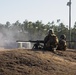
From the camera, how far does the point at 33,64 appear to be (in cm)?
1543

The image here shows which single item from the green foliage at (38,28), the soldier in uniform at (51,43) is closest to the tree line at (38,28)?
the green foliage at (38,28)

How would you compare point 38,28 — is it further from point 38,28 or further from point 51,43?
point 51,43

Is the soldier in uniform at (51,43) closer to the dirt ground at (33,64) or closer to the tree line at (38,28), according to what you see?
the dirt ground at (33,64)

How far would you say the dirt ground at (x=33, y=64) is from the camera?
14579 millimetres

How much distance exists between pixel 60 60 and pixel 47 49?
1.88 metres

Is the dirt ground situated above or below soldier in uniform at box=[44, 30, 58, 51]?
below

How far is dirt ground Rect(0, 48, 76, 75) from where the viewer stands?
47.8 ft

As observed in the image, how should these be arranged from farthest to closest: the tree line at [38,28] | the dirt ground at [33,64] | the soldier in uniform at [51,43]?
the tree line at [38,28] → the soldier in uniform at [51,43] → the dirt ground at [33,64]

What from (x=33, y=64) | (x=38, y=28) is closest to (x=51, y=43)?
(x=33, y=64)

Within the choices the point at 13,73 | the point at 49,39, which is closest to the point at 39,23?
the point at 49,39

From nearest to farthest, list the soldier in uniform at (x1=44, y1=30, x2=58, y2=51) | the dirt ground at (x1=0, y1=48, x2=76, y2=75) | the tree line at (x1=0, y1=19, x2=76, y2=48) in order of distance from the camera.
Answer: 1. the dirt ground at (x1=0, y1=48, x2=76, y2=75)
2. the soldier in uniform at (x1=44, y1=30, x2=58, y2=51)
3. the tree line at (x1=0, y1=19, x2=76, y2=48)

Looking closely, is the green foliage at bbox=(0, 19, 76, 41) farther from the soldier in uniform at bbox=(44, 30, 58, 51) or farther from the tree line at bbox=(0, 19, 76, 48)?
the soldier in uniform at bbox=(44, 30, 58, 51)

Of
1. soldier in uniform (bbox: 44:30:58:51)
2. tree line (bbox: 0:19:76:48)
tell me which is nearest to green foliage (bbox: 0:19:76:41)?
tree line (bbox: 0:19:76:48)

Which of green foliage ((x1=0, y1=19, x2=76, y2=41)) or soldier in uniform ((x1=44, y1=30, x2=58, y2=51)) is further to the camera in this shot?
green foliage ((x1=0, y1=19, x2=76, y2=41))
